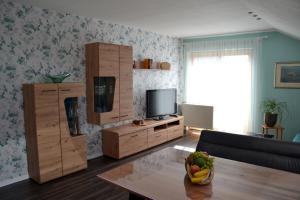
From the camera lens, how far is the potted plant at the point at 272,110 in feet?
15.3

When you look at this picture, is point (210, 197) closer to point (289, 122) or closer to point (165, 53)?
point (289, 122)

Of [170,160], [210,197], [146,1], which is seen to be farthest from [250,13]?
[210,197]

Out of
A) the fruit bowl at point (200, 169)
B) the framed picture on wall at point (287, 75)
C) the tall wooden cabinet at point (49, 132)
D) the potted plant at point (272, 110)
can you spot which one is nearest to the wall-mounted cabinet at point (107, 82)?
the tall wooden cabinet at point (49, 132)

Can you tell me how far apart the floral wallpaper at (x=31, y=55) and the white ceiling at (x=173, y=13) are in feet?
0.63


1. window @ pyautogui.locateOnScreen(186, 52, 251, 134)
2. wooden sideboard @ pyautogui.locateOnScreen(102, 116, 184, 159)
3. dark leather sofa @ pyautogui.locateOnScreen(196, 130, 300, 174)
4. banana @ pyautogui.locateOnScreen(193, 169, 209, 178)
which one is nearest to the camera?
banana @ pyautogui.locateOnScreen(193, 169, 209, 178)

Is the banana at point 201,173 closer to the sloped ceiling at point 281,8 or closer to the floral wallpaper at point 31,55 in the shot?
the sloped ceiling at point 281,8

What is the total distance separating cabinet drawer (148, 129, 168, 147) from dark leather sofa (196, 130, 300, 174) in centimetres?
220

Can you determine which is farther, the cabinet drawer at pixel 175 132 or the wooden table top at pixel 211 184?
the cabinet drawer at pixel 175 132

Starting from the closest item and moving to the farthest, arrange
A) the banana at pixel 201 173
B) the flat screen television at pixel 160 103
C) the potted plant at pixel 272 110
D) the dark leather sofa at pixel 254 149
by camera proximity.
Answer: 1. the banana at pixel 201 173
2. the dark leather sofa at pixel 254 149
3. the potted plant at pixel 272 110
4. the flat screen television at pixel 160 103

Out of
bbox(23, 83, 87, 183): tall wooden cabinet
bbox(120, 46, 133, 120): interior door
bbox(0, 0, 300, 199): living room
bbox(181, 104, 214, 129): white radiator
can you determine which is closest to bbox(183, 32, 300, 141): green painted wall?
bbox(0, 0, 300, 199): living room

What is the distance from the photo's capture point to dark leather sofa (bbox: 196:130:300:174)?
2.17 m

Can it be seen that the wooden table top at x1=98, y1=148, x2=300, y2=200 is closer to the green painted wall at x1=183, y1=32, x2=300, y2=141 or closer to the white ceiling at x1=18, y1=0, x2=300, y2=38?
the white ceiling at x1=18, y1=0, x2=300, y2=38

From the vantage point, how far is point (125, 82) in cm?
440

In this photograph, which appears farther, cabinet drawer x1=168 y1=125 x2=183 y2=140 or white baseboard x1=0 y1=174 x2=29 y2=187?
cabinet drawer x1=168 y1=125 x2=183 y2=140
